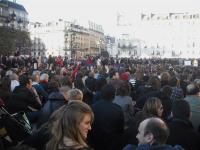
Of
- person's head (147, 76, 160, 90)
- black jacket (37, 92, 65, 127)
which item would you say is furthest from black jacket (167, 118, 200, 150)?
person's head (147, 76, 160, 90)

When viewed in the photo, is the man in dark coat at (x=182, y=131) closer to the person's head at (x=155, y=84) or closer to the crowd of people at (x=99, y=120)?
the crowd of people at (x=99, y=120)

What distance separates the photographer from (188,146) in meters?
5.78

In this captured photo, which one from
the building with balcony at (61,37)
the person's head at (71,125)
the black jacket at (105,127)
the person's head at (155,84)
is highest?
the building with balcony at (61,37)

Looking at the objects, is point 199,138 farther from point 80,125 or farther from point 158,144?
point 80,125

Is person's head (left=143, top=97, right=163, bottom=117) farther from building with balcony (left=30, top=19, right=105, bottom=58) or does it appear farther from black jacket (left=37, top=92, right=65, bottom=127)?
building with balcony (left=30, top=19, right=105, bottom=58)

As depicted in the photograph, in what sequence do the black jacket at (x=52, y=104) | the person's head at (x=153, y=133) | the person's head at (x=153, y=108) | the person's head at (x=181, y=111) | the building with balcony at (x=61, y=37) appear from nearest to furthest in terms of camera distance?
1. the person's head at (x=153, y=133)
2. the person's head at (x=181, y=111)
3. the person's head at (x=153, y=108)
4. the black jacket at (x=52, y=104)
5. the building with balcony at (x=61, y=37)

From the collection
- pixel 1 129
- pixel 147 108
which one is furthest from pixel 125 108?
pixel 1 129

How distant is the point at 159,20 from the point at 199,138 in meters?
132

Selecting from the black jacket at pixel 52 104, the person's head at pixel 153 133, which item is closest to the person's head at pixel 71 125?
the person's head at pixel 153 133

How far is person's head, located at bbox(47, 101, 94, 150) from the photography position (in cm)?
370

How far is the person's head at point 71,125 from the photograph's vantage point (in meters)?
3.70

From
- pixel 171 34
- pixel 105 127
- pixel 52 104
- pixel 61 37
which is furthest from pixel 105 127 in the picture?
pixel 61 37

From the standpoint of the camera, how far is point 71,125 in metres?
3.70

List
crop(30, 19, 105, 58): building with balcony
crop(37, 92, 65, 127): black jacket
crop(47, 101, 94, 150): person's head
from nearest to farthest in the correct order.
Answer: crop(47, 101, 94, 150): person's head
crop(37, 92, 65, 127): black jacket
crop(30, 19, 105, 58): building with balcony
